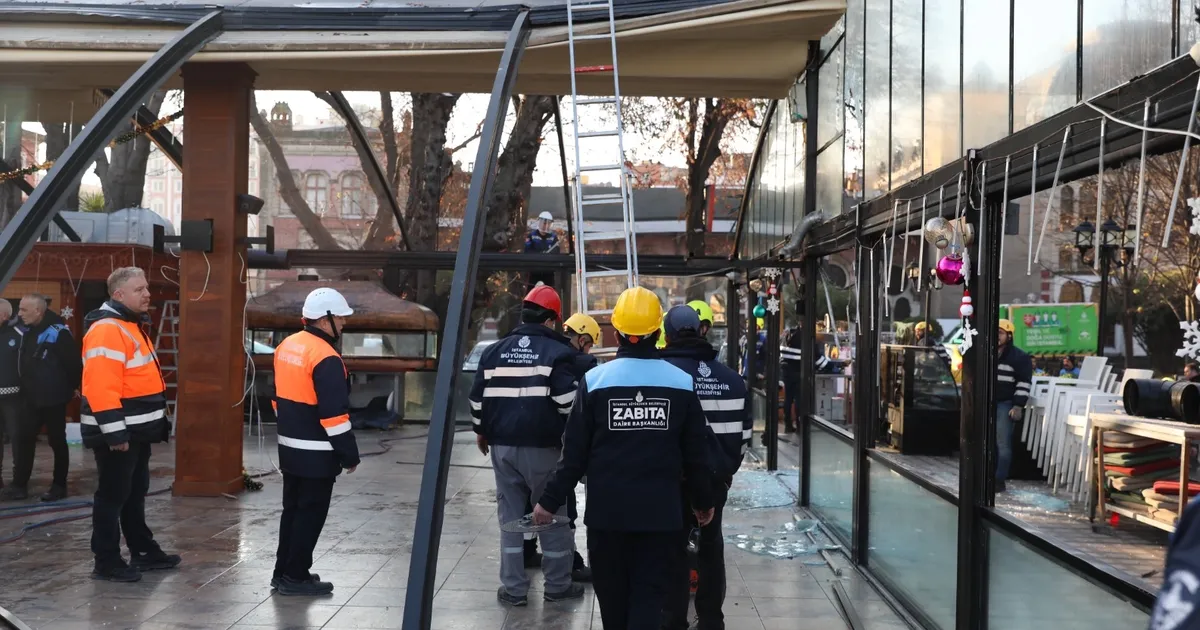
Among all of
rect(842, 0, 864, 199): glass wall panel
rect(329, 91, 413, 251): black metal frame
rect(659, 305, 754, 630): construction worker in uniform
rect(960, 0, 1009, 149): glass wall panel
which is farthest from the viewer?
rect(329, 91, 413, 251): black metal frame

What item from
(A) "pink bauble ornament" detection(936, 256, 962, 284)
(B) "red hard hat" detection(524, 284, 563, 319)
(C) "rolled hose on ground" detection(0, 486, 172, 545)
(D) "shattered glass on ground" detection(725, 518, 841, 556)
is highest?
(A) "pink bauble ornament" detection(936, 256, 962, 284)

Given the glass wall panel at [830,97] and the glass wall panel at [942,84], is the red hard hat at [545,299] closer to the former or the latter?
the glass wall panel at [942,84]

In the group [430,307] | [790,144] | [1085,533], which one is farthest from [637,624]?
[430,307]

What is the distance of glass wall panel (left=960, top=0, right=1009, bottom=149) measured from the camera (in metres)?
5.24

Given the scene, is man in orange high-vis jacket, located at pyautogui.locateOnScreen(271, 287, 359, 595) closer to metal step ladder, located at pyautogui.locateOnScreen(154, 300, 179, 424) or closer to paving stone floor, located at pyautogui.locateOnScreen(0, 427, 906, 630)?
paving stone floor, located at pyautogui.locateOnScreen(0, 427, 906, 630)

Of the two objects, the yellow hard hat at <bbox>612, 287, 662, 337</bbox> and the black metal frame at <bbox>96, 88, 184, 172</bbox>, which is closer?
the yellow hard hat at <bbox>612, 287, 662, 337</bbox>

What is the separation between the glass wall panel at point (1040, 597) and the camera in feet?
13.5

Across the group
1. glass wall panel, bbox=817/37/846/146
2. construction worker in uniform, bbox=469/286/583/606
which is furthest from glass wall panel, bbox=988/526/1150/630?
glass wall panel, bbox=817/37/846/146

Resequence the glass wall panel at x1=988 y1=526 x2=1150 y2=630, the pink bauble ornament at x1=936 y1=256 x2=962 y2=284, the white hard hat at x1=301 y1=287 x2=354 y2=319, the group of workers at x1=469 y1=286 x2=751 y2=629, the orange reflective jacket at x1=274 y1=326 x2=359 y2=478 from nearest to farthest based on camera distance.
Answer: the glass wall panel at x1=988 y1=526 x2=1150 y2=630 < the group of workers at x1=469 y1=286 x2=751 y2=629 < the pink bauble ornament at x1=936 y1=256 x2=962 y2=284 < the orange reflective jacket at x1=274 y1=326 x2=359 y2=478 < the white hard hat at x1=301 y1=287 x2=354 y2=319

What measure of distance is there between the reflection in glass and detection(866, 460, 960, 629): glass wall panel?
2.06 meters

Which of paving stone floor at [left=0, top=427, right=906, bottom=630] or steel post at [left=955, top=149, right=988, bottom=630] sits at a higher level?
steel post at [left=955, top=149, right=988, bottom=630]

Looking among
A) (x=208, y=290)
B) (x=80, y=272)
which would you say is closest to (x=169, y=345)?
(x=80, y=272)

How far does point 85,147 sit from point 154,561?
2755 mm

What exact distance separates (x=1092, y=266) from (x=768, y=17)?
3.52m
